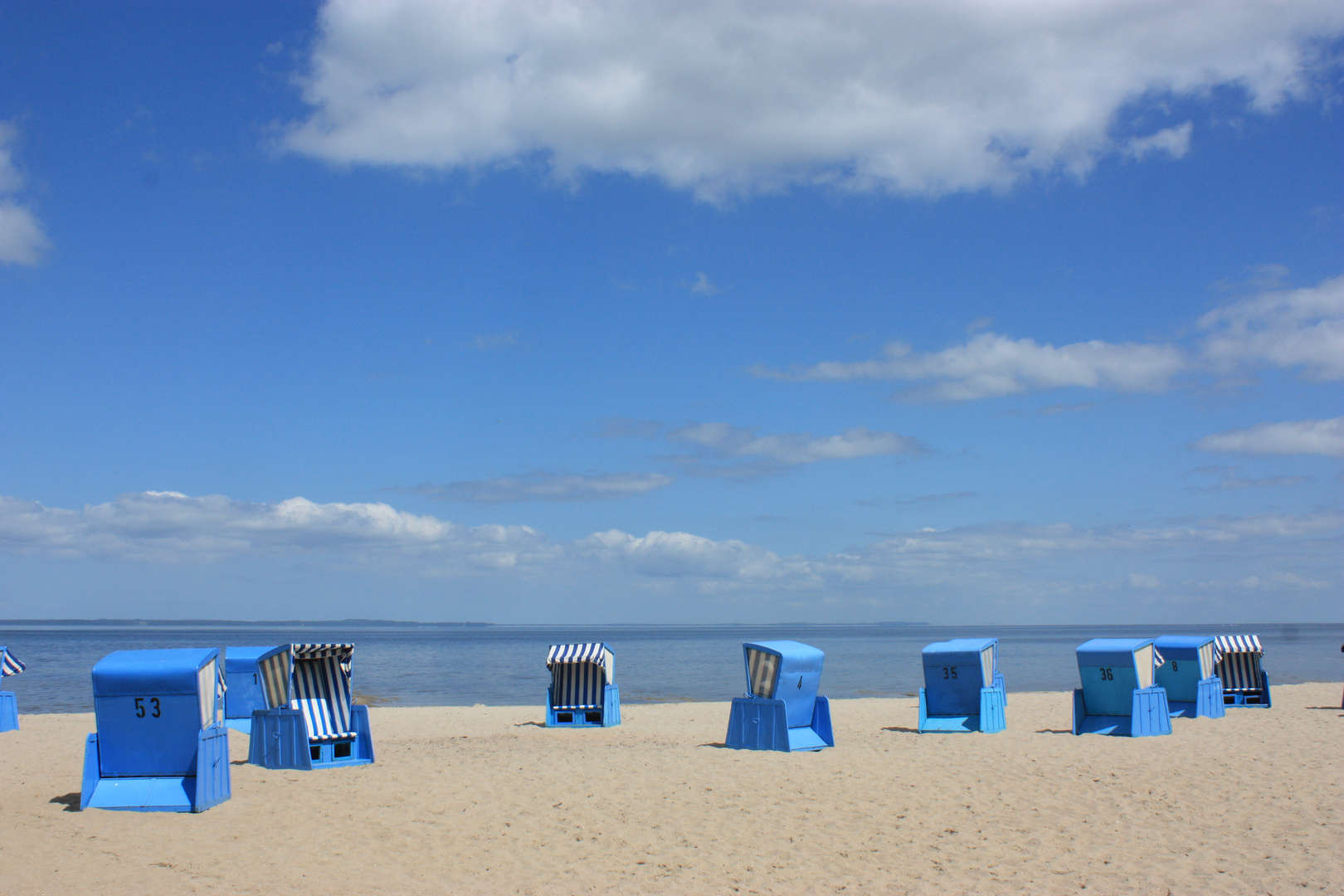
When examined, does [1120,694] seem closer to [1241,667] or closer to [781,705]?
[781,705]

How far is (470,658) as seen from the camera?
2392 inches

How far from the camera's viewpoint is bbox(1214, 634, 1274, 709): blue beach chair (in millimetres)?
19344

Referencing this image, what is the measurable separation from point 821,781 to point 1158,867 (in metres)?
3.90

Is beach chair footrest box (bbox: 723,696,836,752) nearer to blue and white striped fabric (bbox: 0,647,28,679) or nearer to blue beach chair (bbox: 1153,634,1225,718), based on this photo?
blue beach chair (bbox: 1153,634,1225,718)

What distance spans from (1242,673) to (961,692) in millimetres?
8324

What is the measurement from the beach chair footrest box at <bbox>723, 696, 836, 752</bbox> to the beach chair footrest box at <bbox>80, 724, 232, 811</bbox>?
21.2ft

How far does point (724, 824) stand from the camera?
866 centimetres

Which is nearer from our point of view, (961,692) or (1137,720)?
(1137,720)

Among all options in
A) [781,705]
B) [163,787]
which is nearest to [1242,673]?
[781,705]

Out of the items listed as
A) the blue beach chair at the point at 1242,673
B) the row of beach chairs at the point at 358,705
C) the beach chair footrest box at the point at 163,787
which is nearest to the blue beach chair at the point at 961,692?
the row of beach chairs at the point at 358,705

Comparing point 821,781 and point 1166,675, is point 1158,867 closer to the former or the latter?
point 821,781

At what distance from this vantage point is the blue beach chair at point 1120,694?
562 inches

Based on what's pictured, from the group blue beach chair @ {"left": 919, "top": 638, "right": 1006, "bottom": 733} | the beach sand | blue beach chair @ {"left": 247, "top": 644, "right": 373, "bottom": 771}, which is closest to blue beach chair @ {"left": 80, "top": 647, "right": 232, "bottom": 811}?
the beach sand

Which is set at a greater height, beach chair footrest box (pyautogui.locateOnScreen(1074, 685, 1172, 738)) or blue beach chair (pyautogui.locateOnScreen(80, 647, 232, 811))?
blue beach chair (pyautogui.locateOnScreen(80, 647, 232, 811))
